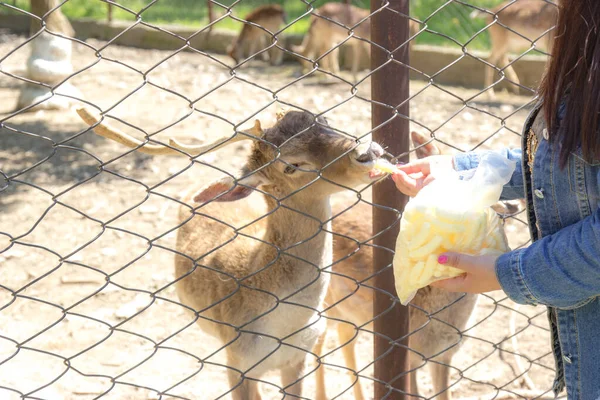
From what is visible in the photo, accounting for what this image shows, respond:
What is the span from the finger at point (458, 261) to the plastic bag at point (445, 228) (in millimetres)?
34

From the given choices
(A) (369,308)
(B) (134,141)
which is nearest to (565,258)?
(B) (134,141)

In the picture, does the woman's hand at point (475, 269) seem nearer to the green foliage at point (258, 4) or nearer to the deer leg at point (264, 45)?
the green foliage at point (258, 4)

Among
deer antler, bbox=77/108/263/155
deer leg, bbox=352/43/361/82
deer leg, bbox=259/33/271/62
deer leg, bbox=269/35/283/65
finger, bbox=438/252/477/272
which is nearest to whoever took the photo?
finger, bbox=438/252/477/272

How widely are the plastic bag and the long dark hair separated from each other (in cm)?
25

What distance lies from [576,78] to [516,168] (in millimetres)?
Result: 508

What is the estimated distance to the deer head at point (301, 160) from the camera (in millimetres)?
2756

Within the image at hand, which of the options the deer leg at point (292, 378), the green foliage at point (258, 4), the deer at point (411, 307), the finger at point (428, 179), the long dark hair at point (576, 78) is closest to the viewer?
the long dark hair at point (576, 78)

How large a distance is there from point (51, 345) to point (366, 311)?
6.05ft

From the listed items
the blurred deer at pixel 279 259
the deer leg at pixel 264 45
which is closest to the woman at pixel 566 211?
the blurred deer at pixel 279 259

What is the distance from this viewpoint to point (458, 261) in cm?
207

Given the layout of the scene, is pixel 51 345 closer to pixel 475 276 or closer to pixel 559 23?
pixel 475 276

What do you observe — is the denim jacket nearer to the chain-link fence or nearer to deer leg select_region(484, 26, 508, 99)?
the chain-link fence

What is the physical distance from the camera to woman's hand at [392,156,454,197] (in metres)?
2.44

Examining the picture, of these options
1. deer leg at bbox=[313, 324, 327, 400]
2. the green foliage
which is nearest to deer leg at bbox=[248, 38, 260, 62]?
the green foliage
